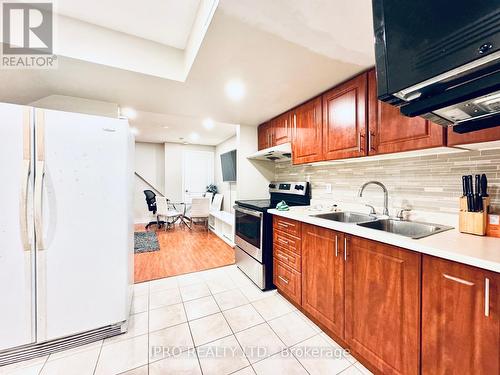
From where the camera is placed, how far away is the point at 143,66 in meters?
1.76

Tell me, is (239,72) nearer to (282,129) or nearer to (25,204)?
(282,129)

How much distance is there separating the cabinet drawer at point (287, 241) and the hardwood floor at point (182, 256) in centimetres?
123

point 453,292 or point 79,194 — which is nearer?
point 453,292

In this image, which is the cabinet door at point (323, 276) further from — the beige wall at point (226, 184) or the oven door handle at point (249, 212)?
the beige wall at point (226, 184)

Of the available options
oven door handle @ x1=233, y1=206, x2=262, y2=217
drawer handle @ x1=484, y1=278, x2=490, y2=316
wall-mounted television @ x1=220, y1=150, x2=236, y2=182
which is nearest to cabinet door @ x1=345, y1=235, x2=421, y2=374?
drawer handle @ x1=484, y1=278, x2=490, y2=316

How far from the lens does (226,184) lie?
5.69 metres

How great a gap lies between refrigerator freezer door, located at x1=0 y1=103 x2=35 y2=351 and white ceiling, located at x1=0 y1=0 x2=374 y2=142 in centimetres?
64

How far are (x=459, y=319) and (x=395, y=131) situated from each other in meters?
1.14

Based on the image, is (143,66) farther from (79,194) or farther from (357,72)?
(357,72)

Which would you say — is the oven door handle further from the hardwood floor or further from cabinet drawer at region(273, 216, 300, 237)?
the hardwood floor

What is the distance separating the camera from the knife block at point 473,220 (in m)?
1.17

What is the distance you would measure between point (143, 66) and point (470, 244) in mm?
2509

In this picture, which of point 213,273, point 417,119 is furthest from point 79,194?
point 417,119

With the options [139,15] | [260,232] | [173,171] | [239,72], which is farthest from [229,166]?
[139,15]
